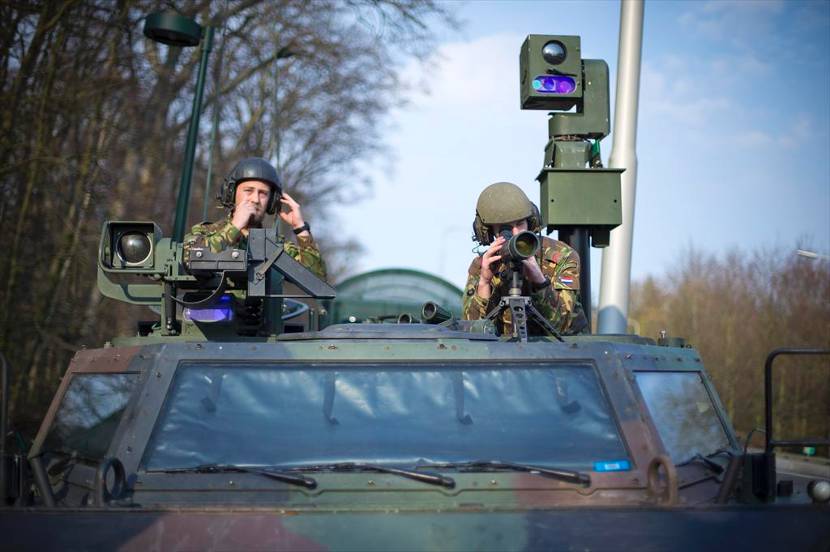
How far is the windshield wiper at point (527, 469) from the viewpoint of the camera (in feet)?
14.6

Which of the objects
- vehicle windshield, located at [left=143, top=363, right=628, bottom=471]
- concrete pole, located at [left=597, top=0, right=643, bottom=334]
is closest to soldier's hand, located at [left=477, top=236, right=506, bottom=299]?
vehicle windshield, located at [left=143, top=363, right=628, bottom=471]

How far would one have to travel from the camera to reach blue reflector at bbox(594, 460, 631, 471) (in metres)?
4.55

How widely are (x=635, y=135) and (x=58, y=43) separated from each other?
6.04m

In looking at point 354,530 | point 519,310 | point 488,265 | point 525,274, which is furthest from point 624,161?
point 354,530

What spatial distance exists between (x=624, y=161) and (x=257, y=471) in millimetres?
7981

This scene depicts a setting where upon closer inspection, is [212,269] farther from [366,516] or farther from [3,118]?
[3,118]

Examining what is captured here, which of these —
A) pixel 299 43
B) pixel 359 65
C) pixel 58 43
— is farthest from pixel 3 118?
pixel 359 65

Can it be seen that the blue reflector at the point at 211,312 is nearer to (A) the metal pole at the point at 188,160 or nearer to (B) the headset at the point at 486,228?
(B) the headset at the point at 486,228

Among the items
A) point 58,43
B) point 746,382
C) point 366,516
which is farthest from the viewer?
point 746,382

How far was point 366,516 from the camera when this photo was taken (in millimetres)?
4055

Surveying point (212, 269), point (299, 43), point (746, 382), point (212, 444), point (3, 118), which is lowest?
point (746, 382)

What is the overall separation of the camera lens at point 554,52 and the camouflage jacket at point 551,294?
1512 mm

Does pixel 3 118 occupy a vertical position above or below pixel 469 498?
above

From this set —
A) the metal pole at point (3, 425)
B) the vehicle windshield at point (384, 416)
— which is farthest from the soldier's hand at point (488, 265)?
the metal pole at point (3, 425)
